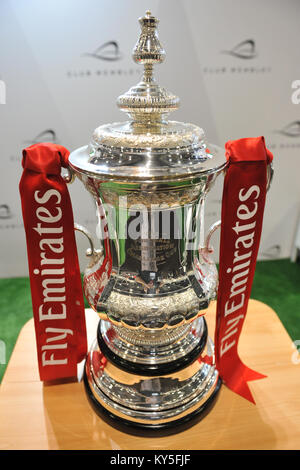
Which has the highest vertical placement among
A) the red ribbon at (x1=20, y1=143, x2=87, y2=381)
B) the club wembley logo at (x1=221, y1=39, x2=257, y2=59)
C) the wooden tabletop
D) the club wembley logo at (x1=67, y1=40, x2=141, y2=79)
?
the club wembley logo at (x1=221, y1=39, x2=257, y2=59)

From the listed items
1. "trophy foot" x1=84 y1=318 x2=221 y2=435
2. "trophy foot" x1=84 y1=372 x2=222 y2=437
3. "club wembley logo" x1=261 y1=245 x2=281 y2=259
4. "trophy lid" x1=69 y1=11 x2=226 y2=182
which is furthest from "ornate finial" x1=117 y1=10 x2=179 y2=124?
"club wembley logo" x1=261 y1=245 x2=281 y2=259

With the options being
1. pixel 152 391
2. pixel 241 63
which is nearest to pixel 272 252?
pixel 241 63

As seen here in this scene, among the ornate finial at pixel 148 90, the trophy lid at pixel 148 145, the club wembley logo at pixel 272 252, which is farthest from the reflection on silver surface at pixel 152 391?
the club wembley logo at pixel 272 252

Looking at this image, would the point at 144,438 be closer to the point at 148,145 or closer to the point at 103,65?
the point at 148,145

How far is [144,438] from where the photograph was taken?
849mm

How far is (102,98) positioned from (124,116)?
14 cm

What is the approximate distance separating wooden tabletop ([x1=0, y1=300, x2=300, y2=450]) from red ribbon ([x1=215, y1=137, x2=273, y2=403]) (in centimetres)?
5

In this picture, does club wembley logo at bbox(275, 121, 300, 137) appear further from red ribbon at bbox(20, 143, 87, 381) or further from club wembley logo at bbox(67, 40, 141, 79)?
red ribbon at bbox(20, 143, 87, 381)

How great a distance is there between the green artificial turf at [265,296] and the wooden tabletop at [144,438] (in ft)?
2.26

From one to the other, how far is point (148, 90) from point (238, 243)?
1.41 ft

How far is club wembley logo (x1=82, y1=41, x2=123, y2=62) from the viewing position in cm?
161

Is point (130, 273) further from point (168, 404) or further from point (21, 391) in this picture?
point (21, 391)

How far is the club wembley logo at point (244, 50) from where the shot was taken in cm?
167
